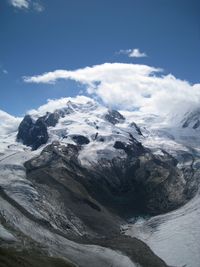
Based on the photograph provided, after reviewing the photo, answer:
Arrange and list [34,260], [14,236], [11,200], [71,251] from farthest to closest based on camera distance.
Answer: [11,200] < [71,251] < [14,236] < [34,260]

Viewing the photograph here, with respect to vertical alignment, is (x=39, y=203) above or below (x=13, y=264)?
above

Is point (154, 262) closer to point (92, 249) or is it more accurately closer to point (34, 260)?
point (92, 249)

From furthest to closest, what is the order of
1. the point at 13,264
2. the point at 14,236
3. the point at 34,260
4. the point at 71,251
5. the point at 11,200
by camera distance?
the point at 11,200 → the point at 71,251 → the point at 14,236 → the point at 34,260 → the point at 13,264

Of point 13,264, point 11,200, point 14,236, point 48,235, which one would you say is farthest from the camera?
point 11,200

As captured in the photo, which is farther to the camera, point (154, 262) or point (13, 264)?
point (154, 262)

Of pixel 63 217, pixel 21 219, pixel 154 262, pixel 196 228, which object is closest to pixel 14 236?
pixel 21 219

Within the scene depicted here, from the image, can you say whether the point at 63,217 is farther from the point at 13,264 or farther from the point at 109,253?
the point at 13,264

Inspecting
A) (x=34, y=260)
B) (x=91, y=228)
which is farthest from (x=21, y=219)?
(x=34, y=260)

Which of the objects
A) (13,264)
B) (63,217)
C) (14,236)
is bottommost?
(13,264)

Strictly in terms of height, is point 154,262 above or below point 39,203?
below
